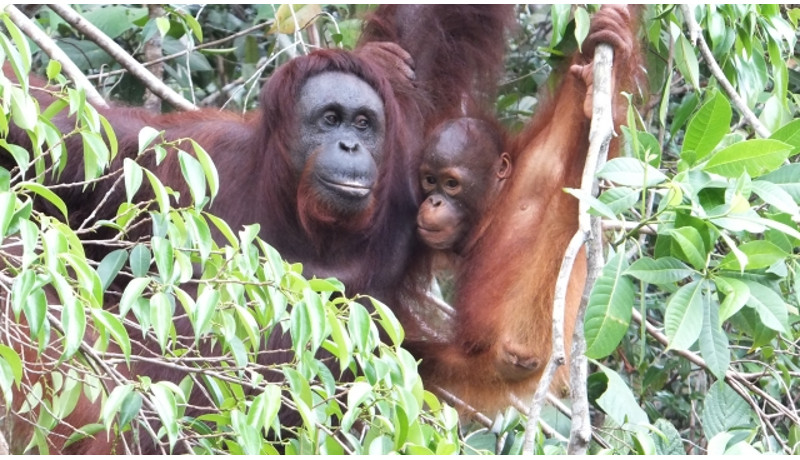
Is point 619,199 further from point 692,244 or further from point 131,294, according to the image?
point 131,294

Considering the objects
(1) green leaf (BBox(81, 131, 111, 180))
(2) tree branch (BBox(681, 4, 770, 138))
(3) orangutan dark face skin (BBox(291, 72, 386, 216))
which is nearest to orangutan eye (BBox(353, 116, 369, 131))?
(3) orangutan dark face skin (BBox(291, 72, 386, 216))

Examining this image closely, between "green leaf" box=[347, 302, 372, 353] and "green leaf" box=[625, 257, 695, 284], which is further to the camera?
"green leaf" box=[625, 257, 695, 284]

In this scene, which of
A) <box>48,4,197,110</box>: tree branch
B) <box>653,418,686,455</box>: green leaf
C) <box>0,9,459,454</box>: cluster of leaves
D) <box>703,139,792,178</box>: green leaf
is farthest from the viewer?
<box>48,4,197,110</box>: tree branch

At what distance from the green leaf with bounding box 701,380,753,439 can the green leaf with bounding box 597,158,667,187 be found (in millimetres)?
964

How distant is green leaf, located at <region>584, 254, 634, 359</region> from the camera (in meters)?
2.14

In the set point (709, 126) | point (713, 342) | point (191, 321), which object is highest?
point (709, 126)

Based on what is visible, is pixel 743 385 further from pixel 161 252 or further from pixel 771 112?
pixel 161 252

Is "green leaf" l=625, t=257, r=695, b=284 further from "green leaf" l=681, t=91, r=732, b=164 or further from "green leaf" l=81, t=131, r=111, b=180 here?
"green leaf" l=81, t=131, r=111, b=180

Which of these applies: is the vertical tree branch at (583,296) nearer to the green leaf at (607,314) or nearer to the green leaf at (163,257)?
the green leaf at (607,314)

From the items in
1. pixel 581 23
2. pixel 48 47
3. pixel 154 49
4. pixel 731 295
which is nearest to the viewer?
pixel 731 295

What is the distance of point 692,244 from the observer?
6.84 ft

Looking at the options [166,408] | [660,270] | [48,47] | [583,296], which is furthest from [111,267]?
[48,47]

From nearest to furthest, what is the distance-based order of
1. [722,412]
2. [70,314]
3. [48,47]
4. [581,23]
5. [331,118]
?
[70,314] < [581,23] < [722,412] < [48,47] < [331,118]

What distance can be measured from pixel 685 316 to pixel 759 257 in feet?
0.64
